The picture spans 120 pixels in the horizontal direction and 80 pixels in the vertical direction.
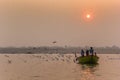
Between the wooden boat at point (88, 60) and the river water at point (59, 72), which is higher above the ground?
Result: the wooden boat at point (88, 60)

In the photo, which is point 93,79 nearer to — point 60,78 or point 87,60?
point 60,78

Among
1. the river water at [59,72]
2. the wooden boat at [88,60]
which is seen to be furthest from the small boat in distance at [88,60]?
the river water at [59,72]

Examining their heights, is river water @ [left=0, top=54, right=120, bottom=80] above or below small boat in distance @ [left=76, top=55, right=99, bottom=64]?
below

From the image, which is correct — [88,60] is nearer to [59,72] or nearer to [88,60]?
[88,60]

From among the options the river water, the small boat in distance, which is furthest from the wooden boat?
the river water

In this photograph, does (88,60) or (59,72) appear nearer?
(59,72)

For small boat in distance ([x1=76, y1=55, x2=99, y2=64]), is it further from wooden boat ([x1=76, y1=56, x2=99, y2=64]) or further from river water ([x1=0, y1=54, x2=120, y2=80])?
river water ([x1=0, y1=54, x2=120, y2=80])

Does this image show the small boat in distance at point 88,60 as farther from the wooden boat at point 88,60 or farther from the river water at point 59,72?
the river water at point 59,72

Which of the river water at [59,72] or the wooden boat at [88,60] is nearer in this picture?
the river water at [59,72]

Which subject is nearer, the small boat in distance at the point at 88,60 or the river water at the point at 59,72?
the river water at the point at 59,72

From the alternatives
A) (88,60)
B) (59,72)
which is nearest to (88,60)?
(88,60)

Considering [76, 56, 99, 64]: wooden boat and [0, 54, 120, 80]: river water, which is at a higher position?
[76, 56, 99, 64]: wooden boat

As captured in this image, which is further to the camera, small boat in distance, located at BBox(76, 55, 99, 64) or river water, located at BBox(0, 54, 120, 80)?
small boat in distance, located at BBox(76, 55, 99, 64)

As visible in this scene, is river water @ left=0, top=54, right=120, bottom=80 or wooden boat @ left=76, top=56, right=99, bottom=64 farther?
wooden boat @ left=76, top=56, right=99, bottom=64
